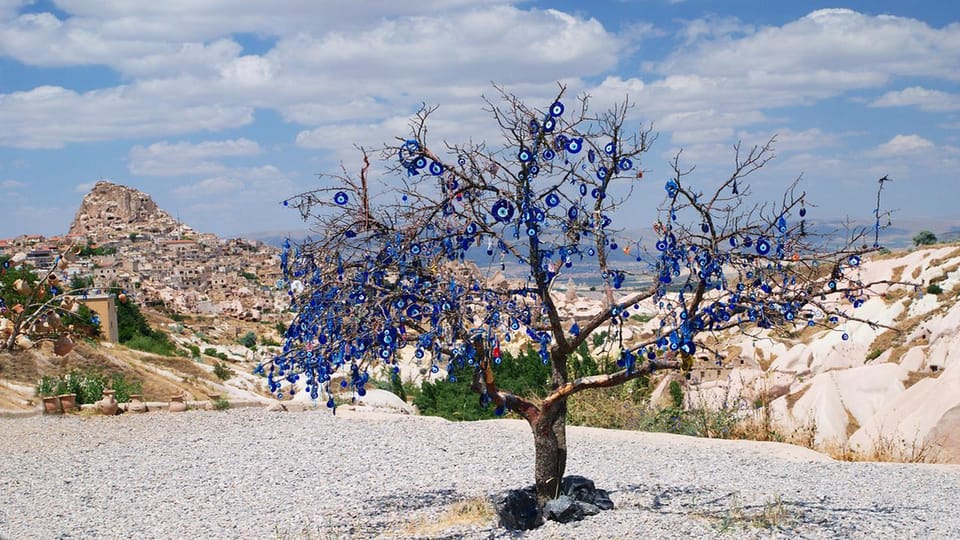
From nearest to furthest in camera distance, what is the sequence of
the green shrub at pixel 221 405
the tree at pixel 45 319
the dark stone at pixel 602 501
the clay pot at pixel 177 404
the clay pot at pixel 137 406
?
the tree at pixel 45 319
the dark stone at pixel 602 501
the clay pot at pixel 137 406
the clay pot at pixel 177 404
the green shrub at pixel 221 405

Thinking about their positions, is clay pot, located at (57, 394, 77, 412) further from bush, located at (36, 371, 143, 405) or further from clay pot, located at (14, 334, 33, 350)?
clay pot, located at (14, 334, 33, 350)

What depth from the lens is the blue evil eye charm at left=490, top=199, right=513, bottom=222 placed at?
624cm

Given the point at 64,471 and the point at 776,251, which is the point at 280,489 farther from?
the point at 776,251

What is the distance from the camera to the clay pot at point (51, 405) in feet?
45.5

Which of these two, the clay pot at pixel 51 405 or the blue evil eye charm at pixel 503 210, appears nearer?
the blue evil eye charm at pixel 503 210

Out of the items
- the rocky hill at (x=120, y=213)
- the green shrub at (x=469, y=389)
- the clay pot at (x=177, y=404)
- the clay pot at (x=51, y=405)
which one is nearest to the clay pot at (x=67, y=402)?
the clay pot at (x=51, y=405)

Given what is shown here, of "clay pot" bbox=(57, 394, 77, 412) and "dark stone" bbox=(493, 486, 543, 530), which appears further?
"clay pot" bbox=(57, 394, 77, 412)

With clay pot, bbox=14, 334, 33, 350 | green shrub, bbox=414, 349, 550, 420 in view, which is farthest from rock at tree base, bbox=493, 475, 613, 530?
green shrub, bbox=414, 349, 550, 420

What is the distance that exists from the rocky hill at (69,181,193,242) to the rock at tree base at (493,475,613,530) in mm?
120133

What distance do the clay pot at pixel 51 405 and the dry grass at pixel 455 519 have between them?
8915 mm

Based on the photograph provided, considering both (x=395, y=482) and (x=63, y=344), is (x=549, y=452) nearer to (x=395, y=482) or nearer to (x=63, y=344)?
(x=395, y=482)

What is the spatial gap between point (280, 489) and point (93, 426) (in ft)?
17.9

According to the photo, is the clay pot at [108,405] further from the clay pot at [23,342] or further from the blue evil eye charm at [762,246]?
the blue evil eye charm at [762,246]

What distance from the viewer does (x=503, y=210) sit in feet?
20.6
